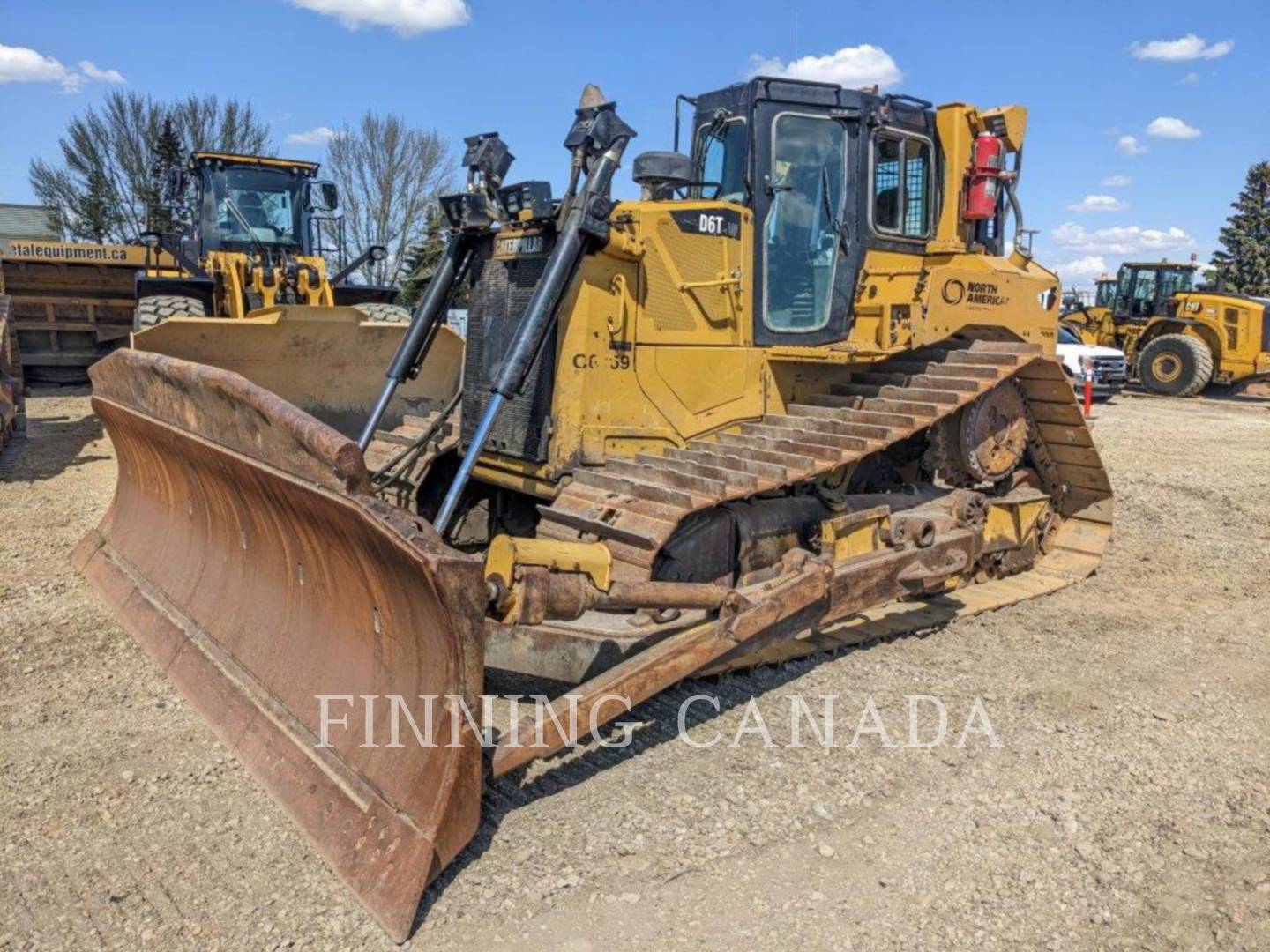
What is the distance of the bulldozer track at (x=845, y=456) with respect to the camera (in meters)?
4.39

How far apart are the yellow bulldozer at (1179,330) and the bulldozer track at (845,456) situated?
16.9m

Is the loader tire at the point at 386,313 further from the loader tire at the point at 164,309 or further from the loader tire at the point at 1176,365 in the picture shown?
the loader tire at the point at 1176,365

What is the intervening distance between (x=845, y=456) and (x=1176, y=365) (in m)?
19.9

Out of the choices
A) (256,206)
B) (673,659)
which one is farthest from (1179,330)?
(673,659)

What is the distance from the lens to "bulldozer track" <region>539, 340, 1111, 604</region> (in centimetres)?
439

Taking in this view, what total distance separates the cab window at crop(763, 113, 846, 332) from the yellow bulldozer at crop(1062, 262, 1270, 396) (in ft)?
61.9

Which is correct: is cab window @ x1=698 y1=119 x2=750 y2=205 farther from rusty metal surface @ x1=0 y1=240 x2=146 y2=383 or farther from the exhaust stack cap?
rusty metal surface @ x1=0 y1=240 x2=146 y2=383

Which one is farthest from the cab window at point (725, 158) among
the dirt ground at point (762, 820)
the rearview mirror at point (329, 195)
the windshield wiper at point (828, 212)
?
the rearview mirror at point (329, 195)

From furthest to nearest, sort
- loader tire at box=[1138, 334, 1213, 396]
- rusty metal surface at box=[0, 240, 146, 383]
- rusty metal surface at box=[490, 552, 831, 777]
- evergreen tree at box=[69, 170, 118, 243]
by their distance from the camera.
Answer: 1. evergreen tree at box=[69, 170, 118, 243]
2. loader tire at box=[1138, 334, 1213, 396]
3. rusty metal surface at box=[0, 240, 146, 383]
4. rusty metal surface at box=[490, 552, 831, 777]

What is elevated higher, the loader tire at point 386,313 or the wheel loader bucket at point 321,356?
the loader tire at point 386,313

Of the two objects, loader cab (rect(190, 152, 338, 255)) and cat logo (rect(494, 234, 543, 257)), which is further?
loader cab (rect(190, 152, 338, 255))

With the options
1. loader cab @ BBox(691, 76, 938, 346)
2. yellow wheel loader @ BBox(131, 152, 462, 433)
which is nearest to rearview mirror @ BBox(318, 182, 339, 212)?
yellow wheel loader @ BBox(131, 152, 462, 433)

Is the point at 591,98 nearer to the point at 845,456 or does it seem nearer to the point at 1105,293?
the point at 845,456

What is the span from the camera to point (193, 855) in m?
3.27
